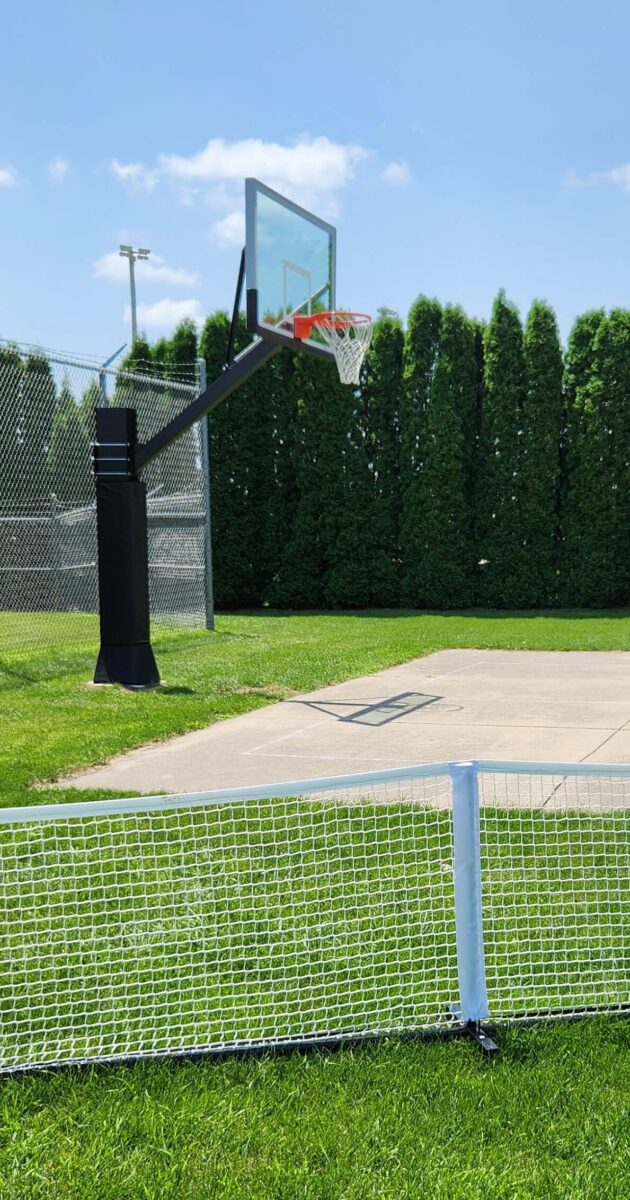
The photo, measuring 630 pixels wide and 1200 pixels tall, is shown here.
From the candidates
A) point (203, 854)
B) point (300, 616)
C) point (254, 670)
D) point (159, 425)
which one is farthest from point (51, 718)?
point (300, 616)

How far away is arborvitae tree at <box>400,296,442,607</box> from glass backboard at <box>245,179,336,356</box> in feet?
27.1

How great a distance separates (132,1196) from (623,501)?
18572mm

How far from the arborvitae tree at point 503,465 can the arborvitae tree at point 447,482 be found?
36 centimetres

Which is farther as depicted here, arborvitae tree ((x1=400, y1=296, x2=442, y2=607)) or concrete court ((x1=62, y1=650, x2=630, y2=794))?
arborvitae tree ((x1=400, y1=296, x2=442, y2=607))

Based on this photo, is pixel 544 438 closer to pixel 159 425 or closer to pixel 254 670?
pixel 159 425

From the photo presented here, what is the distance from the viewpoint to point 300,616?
19984 millimetres

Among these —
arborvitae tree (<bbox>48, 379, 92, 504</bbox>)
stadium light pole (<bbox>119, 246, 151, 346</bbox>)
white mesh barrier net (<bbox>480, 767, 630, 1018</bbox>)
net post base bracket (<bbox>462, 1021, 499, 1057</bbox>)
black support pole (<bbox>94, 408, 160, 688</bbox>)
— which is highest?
stadium light pole (<bbox>119, 246, 151, 346</bbox>)

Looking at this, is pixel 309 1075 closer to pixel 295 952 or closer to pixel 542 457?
pixel 295 952

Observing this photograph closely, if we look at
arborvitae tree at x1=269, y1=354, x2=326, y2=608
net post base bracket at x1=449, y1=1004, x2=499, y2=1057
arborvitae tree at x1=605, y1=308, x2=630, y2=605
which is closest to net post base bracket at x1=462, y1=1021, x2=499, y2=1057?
net post base bracket at x1=449, y1=1004, x2=499, y2=1057

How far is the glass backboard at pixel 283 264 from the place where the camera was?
11.1 metres

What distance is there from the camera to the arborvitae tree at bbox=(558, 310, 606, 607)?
20.2m

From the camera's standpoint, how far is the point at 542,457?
20.5 m

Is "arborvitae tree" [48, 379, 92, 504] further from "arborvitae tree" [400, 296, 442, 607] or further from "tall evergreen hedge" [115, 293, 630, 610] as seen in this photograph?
"arborvitae tree" [400, 296, 442, 607]

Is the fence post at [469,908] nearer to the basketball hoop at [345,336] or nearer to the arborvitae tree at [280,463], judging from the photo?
the basketball hoop at [345,336]
